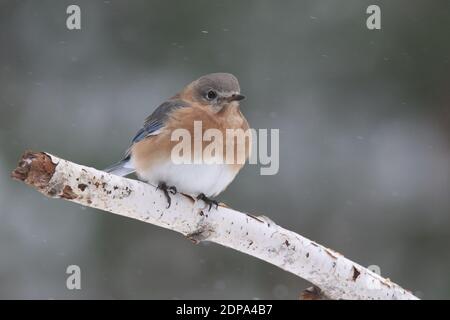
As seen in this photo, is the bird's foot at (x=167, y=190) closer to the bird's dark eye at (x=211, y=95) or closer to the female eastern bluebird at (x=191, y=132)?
the female eastern bluebird at (x=191, y=132)

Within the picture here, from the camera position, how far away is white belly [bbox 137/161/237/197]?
4.70 meters

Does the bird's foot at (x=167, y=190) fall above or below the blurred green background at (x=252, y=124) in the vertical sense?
below

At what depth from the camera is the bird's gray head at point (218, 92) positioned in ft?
16.8

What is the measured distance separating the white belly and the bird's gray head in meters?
0.54

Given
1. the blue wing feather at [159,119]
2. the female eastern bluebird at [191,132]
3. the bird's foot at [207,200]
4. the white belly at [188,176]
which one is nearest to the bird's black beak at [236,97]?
the female eastern bluebird at [191,132]

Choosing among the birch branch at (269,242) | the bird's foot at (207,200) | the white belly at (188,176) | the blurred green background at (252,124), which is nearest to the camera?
the birch branch at (269,242)

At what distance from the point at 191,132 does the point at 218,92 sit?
46 cm

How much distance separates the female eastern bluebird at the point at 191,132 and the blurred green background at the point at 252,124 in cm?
290

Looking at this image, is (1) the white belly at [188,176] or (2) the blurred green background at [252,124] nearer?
(1) the white belly at [188,176]

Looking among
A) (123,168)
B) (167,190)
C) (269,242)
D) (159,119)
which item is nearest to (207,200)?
(167,190)

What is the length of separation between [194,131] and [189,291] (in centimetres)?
364

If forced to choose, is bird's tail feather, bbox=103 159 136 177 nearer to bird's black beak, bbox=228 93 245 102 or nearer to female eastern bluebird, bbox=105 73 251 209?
female eastern bluebird, bbox=105 73 251 209

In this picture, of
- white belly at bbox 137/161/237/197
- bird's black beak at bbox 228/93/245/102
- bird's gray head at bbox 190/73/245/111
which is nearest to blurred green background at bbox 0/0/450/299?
bird's gray head at bbox 190/73/245/111
